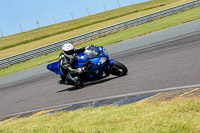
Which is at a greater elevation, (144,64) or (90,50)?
(90,50)

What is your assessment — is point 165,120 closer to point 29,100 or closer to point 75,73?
point 75,73

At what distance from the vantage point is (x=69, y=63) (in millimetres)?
10805

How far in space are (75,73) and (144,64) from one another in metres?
2.82

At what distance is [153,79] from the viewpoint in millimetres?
9203

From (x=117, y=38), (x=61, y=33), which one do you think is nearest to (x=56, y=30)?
(x=61, y=33)

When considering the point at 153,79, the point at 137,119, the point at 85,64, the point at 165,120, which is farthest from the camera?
the point at 85,64

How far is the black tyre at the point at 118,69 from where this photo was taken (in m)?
10.9

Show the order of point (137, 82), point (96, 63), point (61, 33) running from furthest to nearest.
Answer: point (61, 33)
point (96, 63)
point (137, 82)

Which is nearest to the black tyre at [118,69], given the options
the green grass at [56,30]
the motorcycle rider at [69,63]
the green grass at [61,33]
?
the motorcycle rider at [69,63]

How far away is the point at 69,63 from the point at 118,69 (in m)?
1.57

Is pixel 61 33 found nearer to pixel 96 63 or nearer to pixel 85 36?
pixel 85 36

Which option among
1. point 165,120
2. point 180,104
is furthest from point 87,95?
point 165,120

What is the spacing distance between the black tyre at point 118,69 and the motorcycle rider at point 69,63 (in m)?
0.92

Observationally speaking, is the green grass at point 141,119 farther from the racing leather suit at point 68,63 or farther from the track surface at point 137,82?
the racing leather suit at point 68,63
